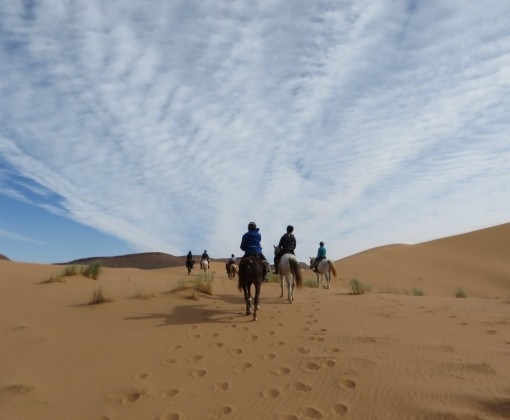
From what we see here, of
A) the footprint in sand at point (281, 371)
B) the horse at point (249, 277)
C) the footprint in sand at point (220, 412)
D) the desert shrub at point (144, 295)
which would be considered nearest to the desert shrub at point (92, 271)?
the desert shrub at point (144, 295)

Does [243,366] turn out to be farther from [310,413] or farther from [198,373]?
[310,413]

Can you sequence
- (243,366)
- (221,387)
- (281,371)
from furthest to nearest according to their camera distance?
(243,366) → (281,371) → (221,387)

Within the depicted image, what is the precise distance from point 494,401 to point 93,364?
5.39m

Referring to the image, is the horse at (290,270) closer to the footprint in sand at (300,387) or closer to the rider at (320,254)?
the footprint in sand at (300,387)

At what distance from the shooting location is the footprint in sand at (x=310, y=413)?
389cm

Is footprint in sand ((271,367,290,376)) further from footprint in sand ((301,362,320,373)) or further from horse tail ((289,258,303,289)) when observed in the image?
horse tail ((289,258,303,289))

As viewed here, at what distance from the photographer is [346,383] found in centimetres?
455

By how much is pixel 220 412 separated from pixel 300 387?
3.30ft

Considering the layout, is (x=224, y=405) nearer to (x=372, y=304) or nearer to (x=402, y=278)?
(x=372, y=304)

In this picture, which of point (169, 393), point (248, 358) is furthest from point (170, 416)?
point (248, 358)

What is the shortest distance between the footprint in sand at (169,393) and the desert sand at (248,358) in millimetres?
22

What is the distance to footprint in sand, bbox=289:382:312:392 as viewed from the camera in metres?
4.49

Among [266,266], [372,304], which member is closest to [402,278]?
[372,304]

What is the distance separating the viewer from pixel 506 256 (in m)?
29.0
